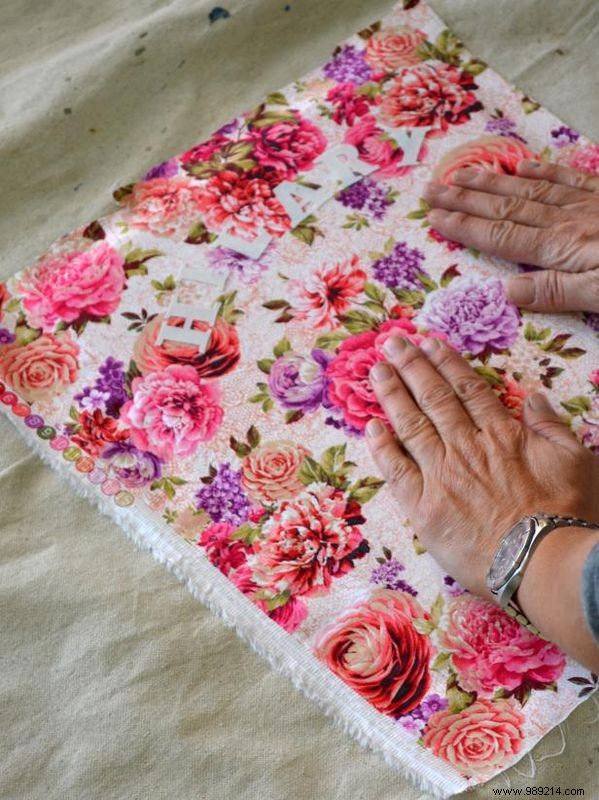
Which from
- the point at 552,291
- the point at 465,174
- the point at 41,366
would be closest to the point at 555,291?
the point at 552,291

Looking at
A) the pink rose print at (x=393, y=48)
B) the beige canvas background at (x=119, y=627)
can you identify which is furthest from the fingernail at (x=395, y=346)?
the pink rose print at (x=393, y=48)

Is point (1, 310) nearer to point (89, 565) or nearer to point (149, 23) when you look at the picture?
point (89, 565)

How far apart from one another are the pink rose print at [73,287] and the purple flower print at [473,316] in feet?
1.32

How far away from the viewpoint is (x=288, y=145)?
4.12 ft

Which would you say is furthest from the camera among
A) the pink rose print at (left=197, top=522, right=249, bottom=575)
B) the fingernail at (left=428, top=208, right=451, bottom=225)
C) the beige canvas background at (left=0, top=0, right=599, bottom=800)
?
the fingernail at (left=428, top=208, right=451, bottom=225)

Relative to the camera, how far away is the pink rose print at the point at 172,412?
1032 millimetres

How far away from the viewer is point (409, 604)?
3.08 feet

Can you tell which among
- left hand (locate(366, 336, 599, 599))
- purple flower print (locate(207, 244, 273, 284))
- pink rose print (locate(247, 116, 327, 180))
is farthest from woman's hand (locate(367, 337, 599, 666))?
pink rose print (locate(247, 116, 327, 180))

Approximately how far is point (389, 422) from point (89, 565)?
38 cm

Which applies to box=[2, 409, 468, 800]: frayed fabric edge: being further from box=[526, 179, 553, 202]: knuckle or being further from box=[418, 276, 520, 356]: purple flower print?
box=[526, 179, 553, 202]: knuckle

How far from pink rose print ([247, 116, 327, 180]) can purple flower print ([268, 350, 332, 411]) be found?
0.30m

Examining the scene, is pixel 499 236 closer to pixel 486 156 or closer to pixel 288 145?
pixel 486 156

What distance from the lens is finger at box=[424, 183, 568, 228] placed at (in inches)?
45.2

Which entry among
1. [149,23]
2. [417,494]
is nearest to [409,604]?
[417,494]
